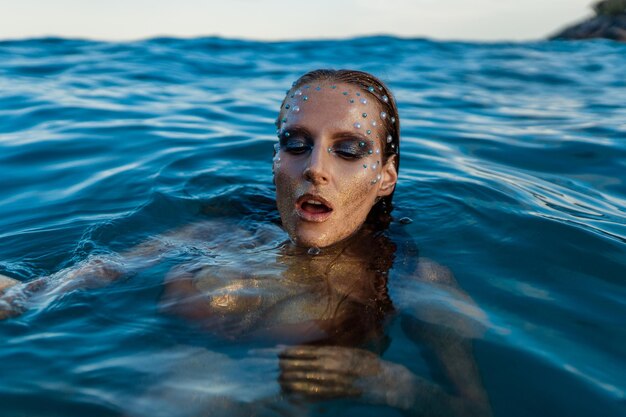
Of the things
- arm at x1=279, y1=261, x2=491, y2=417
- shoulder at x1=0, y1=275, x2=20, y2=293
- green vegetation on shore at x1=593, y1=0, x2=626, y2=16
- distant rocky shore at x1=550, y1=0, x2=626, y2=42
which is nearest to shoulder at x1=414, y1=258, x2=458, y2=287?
arm at x1=279, y1=261, x2=491, y2=417

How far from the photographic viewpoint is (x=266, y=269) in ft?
11.3

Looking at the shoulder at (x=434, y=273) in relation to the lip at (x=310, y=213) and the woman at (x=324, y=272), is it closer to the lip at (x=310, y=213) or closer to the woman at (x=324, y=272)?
the woman at (x=324, y=272)

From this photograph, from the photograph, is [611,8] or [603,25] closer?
[603,25]

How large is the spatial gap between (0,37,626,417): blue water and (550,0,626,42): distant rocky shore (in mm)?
11797

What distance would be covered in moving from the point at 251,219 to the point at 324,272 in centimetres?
99

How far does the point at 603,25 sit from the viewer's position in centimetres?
2267

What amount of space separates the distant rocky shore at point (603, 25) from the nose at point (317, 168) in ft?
64.4

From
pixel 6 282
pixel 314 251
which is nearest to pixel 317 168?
pixel 314 251

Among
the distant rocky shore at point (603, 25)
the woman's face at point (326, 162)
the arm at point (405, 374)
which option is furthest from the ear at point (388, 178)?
the distant rocky shore at point (603, 25)

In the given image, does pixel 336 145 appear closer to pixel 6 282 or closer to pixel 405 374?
pixel 405 374

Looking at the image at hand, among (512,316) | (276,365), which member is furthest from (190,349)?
(512,316)

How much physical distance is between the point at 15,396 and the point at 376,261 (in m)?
1.93

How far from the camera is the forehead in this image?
3529mm

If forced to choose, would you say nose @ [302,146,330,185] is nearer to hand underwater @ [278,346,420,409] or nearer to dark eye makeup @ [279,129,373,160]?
dark eye makeup @ [279,129,373,160]
